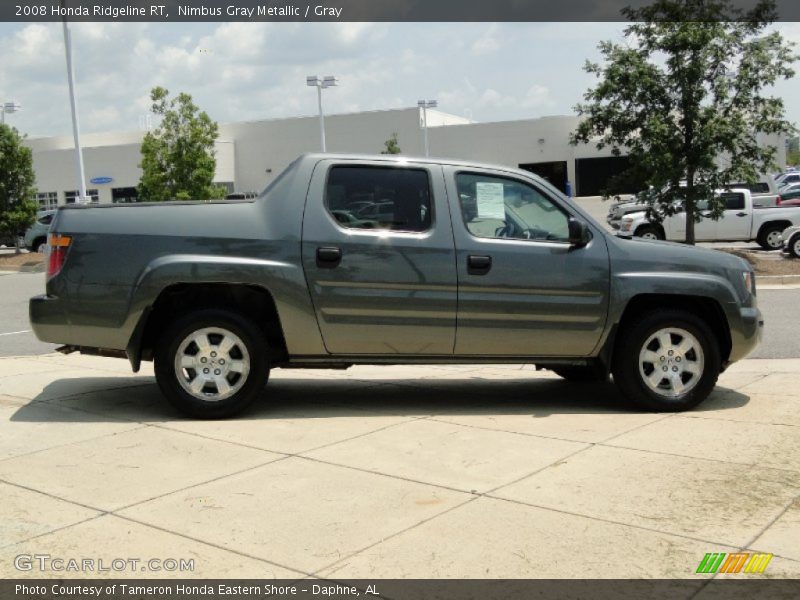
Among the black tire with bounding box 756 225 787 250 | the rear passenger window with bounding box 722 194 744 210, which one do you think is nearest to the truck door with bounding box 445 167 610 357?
the rear passenger window with bounding box 722 194 744 210

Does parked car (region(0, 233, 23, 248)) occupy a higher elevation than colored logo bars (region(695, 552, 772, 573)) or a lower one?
higher

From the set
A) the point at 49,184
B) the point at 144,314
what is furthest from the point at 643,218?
the point at 49,184

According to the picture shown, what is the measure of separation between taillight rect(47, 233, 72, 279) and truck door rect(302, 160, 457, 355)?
1689 millimetres

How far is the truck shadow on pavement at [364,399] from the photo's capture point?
23.1 ft

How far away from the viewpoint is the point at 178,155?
29641 millimetres

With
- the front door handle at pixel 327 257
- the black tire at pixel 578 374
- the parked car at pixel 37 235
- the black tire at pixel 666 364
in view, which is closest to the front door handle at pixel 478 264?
the front door handle at pixel 327 257

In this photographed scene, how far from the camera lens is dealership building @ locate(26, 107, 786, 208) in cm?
5928

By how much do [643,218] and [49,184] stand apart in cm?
4895

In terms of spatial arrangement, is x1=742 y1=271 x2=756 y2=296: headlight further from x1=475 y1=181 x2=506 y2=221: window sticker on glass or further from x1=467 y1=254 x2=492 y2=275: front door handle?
x1=467 y1=254 x2=492 y2=275: front door handle

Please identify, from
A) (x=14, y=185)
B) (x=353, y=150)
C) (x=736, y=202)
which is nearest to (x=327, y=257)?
(x=736, y=202)

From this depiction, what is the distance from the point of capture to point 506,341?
22.7 ft

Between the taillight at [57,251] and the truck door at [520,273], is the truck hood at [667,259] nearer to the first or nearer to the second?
the truck door at [520,273]

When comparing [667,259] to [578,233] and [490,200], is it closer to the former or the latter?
[578,233]
